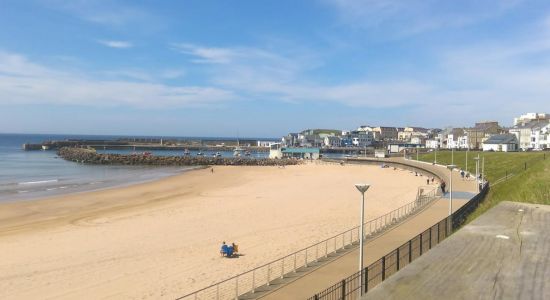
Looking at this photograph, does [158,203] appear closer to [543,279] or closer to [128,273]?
[128,273]

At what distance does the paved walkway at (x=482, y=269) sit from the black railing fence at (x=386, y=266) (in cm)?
250

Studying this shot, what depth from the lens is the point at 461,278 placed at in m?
4.85

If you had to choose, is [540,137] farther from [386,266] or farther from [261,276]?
[386,266]

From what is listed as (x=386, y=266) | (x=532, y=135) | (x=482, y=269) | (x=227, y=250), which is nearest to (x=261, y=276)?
(x=227, y=250)

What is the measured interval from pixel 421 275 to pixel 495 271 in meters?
0.83

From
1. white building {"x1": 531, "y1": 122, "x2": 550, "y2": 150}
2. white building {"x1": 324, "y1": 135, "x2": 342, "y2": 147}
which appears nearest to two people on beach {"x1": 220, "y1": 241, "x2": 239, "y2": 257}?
white building {"x1": 531, "y1": 122, "x2": 550, "y2": 150}

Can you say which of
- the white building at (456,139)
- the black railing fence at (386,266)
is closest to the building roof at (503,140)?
the white building at (456,139)

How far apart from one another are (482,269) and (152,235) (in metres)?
21.0

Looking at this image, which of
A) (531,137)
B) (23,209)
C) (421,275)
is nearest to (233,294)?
(421,275)

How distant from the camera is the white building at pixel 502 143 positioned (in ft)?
290

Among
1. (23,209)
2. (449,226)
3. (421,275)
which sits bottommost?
(23,209)

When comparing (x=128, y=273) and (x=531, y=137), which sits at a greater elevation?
(x=531, y=137)

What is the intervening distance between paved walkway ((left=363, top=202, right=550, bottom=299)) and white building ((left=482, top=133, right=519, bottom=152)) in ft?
298

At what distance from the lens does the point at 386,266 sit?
11.7m
